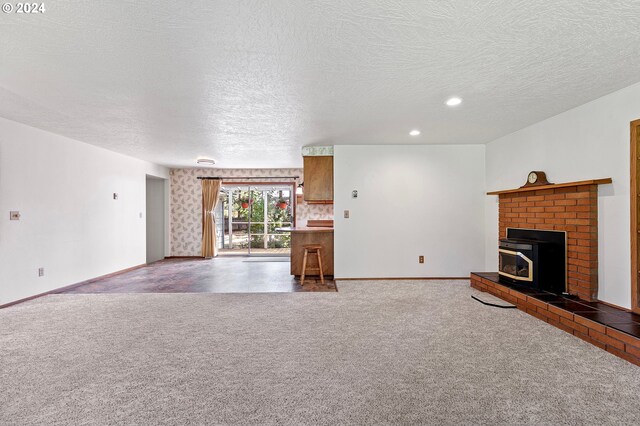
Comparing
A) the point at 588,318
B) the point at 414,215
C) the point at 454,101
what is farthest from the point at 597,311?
the point at 414,215

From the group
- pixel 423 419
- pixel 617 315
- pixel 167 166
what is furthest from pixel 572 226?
pixel 167 166

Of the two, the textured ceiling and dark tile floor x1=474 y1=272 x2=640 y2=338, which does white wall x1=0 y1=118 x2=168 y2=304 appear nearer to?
the textured ceiling

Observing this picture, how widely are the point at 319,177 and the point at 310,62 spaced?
10.3ft

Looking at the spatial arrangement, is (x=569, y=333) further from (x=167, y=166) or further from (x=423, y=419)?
(x=167, y=166)

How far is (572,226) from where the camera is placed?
3416 mm

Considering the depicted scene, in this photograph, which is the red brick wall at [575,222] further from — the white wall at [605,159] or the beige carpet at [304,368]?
the beige carpet at [304,368]

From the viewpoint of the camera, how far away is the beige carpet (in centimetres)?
171

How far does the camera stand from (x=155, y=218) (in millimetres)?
7961

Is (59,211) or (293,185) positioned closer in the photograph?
(59,211)

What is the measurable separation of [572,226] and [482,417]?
2.80 meters

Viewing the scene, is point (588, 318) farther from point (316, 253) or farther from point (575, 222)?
point (316, 253)

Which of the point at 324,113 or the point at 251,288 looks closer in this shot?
the point at 324,113

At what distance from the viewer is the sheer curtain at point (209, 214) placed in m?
7.97

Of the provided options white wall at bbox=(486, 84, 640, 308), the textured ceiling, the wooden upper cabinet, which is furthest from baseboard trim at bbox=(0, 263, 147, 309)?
white wall at bbox=(486, 84, 640, 308)
